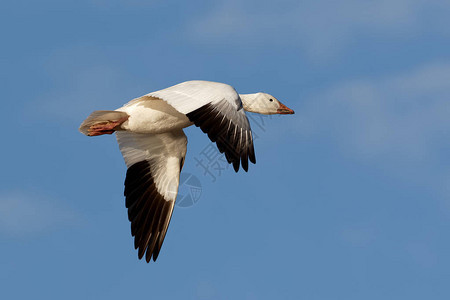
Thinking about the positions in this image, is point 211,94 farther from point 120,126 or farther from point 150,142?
point 150,142

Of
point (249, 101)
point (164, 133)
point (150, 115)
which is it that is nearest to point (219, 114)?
point (150, 115)

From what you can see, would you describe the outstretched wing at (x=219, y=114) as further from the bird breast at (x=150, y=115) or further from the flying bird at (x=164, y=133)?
the bird breast at (x=150, y=115)

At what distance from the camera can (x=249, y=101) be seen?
439 inches

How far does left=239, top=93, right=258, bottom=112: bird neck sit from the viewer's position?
36.6 feet

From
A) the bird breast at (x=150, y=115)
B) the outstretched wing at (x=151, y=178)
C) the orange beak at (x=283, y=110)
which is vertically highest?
the orange beak at (x=283, y=110)

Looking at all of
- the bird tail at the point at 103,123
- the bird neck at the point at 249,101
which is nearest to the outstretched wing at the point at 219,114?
the bird tail at the point at 103,123

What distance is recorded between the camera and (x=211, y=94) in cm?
931

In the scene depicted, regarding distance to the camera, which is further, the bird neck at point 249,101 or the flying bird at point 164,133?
the bird neck at point 249,101

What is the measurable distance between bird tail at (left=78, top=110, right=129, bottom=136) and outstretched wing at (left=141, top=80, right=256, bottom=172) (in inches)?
24.8

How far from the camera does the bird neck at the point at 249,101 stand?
11.1 meters

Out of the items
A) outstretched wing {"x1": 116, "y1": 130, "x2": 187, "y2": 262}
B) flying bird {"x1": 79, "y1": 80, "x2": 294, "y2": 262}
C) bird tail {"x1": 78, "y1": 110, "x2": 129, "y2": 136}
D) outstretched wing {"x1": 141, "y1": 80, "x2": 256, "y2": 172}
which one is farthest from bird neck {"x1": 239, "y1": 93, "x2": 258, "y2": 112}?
bird tail {"x1": 78, "y1": 110, "x2": 129, "y2": 136}

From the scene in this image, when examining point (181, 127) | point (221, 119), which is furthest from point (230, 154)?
point (181, 127)

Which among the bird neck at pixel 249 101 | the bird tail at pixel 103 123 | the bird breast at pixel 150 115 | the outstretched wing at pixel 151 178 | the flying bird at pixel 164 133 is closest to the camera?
the flying bird at pixel 164 133

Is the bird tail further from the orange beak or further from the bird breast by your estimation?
the orange beak
